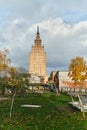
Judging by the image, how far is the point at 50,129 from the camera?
17.0 meters

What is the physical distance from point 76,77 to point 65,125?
38.5 feet

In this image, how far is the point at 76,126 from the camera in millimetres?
18156

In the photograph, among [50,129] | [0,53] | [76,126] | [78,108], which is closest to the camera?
[50,129]

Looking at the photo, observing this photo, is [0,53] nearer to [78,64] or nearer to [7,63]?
[7,63]

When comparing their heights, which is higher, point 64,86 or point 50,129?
point 64,86

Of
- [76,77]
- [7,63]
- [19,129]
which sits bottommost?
[19,129]

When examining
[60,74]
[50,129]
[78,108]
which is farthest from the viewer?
[60,74]

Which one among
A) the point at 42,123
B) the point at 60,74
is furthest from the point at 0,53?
the point at 60,74

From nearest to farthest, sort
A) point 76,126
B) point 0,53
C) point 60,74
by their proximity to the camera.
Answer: point 76,126, point 0,53, point 60,74

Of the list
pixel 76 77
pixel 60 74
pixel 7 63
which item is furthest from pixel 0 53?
pixel 60 74

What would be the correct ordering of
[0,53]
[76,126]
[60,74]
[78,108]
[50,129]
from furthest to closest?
[60,74]
[0,53]
[78,108]
[76,126]
[50,129]

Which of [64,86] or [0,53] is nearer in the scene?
[0,53]

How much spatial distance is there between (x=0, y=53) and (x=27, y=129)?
31.6m

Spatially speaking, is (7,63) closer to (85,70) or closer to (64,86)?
(85,70)
